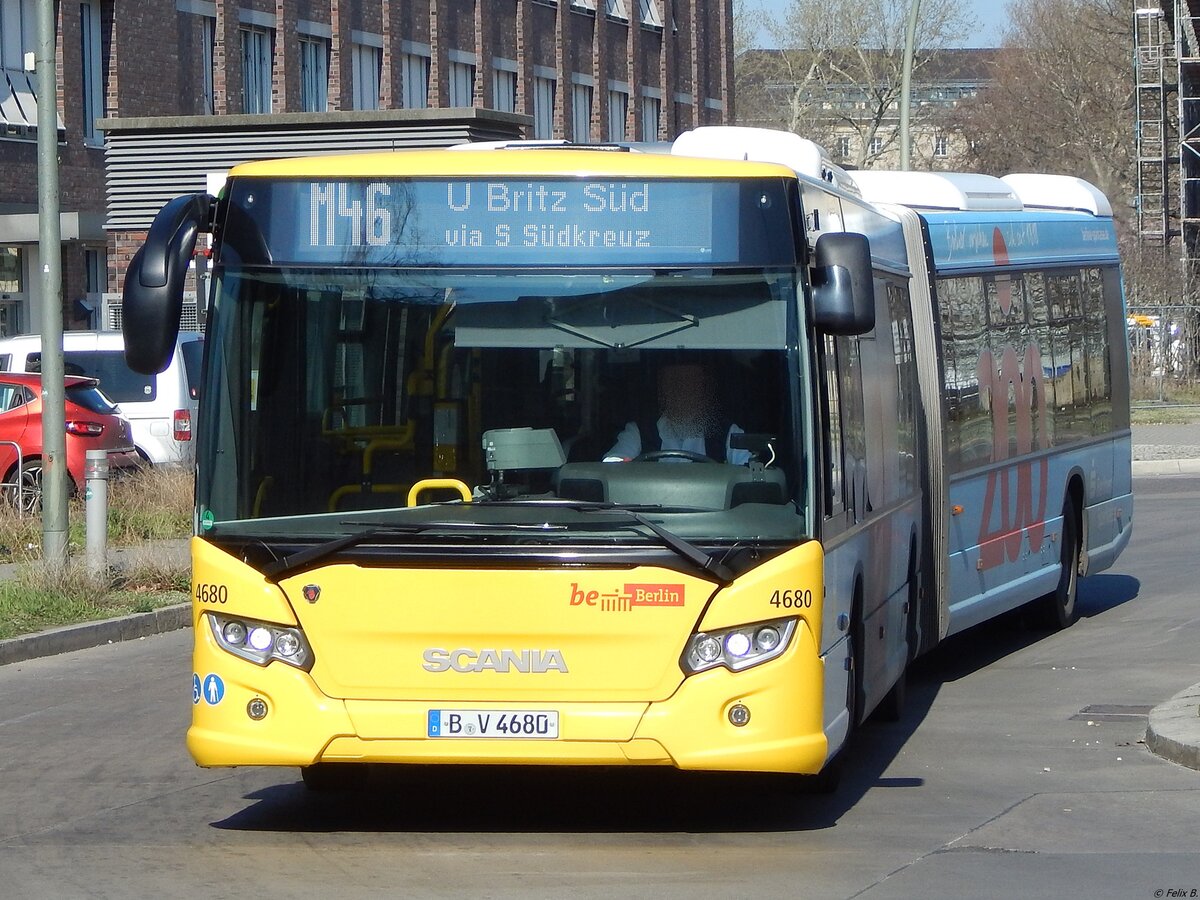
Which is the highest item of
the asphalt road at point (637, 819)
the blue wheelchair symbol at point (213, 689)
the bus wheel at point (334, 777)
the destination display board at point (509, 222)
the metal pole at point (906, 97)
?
the metal pole at point (906, 97)

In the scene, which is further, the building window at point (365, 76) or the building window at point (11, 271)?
the building window at point (365, 76)

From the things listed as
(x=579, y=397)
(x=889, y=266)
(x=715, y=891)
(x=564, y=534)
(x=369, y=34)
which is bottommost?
(x=715, y=891)

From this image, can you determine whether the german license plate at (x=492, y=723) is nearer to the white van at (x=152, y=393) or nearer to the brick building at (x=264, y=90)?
the white van at (x=152, y=393)

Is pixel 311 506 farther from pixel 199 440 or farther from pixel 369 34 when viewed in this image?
pixel 369 34

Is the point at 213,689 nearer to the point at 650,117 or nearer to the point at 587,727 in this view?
the point at 587,727

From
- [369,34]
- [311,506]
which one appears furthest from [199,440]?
[369,34]

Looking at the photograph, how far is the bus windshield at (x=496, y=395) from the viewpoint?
722cm

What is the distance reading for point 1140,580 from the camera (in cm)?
1622

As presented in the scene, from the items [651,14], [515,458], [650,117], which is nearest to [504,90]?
[650,117]

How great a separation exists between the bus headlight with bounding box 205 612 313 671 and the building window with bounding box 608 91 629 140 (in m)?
42.4

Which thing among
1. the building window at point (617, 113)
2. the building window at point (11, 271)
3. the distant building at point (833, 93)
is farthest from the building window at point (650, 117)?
the building window at point (11, 271)

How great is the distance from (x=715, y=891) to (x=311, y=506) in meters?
2.03

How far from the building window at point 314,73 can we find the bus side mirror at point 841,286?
105 feet

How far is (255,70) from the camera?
121 ft
